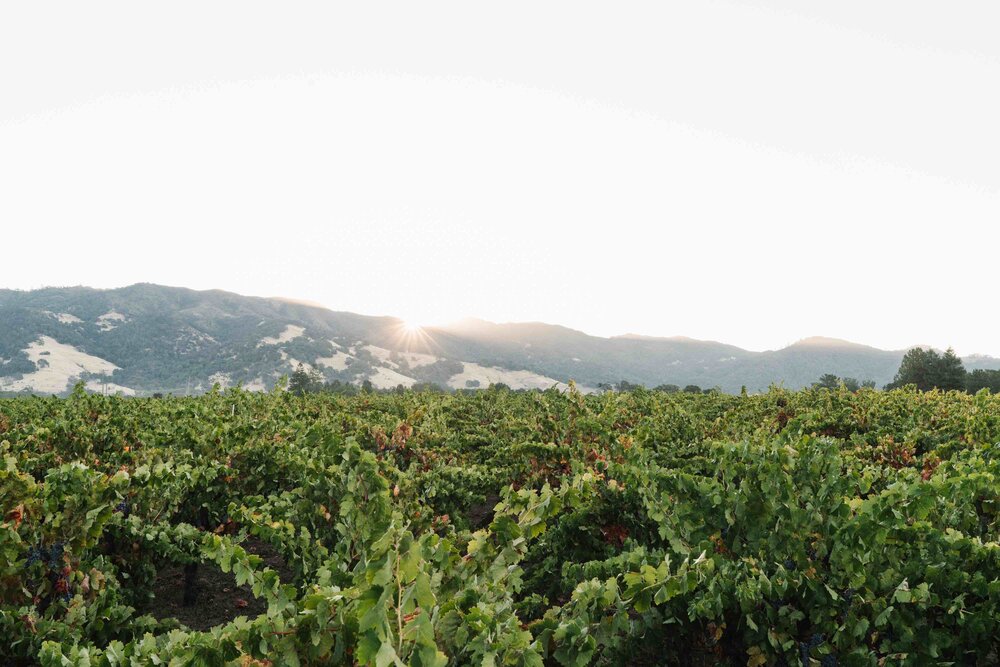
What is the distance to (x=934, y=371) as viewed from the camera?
56.4m

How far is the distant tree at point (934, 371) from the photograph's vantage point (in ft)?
182

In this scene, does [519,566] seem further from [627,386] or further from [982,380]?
[627,386]

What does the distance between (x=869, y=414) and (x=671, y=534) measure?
39.0ft

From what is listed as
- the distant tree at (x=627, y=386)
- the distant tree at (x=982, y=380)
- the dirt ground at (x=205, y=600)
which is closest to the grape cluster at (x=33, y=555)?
the dirt ground at (x=205, y=600)

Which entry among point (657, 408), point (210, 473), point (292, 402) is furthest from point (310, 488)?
point (292, 402)

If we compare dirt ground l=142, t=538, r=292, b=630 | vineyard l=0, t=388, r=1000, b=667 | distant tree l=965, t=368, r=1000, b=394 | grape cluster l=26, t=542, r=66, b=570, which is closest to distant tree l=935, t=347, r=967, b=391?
distant tree l=965, t=368, r=1000, b=394

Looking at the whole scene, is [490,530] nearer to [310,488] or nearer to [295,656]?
[295,656]

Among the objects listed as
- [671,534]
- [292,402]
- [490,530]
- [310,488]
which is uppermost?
[490,530]

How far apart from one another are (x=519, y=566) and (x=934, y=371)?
6773 centimetres

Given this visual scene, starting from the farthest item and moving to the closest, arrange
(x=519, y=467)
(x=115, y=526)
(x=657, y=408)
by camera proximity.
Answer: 1. (x=657, y=408)
2. (x=519, y=467)
3. (x=115, y=526)

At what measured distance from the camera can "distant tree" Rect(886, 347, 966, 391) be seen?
55.3 meters

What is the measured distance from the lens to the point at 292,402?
17.9 m

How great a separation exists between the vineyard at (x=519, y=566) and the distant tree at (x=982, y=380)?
64675 mm

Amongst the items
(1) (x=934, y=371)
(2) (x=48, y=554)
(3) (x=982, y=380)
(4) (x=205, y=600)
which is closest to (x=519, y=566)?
(2) (x=48, y=554)
